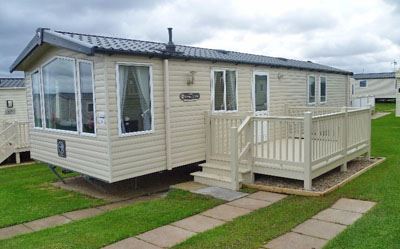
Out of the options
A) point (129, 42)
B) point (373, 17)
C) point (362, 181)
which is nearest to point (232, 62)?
point (129, 42)

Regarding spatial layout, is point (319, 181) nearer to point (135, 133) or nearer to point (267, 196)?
point (267, 196)

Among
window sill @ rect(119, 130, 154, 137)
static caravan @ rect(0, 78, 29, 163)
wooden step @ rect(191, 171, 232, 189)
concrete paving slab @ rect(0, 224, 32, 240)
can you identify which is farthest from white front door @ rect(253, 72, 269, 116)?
static caravan @ rect(0, 78, 29, 163)

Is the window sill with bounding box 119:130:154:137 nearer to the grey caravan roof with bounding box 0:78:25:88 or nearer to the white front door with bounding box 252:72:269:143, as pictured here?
the white front door with bounding box 252:72:269:143

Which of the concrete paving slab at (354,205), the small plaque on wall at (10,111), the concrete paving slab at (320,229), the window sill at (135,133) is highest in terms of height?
the small plaque on wall at (10,111)

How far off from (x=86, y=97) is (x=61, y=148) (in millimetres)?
1581

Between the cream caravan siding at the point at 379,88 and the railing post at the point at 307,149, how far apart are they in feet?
133

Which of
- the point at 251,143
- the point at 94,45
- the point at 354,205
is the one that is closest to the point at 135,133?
the point at 94,45

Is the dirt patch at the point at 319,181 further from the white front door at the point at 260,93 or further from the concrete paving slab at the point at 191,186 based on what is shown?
the white front door at the point at 260,93

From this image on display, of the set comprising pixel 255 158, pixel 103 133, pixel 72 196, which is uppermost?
pixel 103 133

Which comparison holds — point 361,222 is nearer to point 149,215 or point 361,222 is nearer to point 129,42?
point 149,215

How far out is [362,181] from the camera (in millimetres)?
7223

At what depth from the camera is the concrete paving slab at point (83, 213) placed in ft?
19.6

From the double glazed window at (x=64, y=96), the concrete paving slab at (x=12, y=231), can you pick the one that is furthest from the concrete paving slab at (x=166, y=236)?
the double glazed window at (x=64, y=96)

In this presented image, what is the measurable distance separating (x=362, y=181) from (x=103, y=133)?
496 cm
